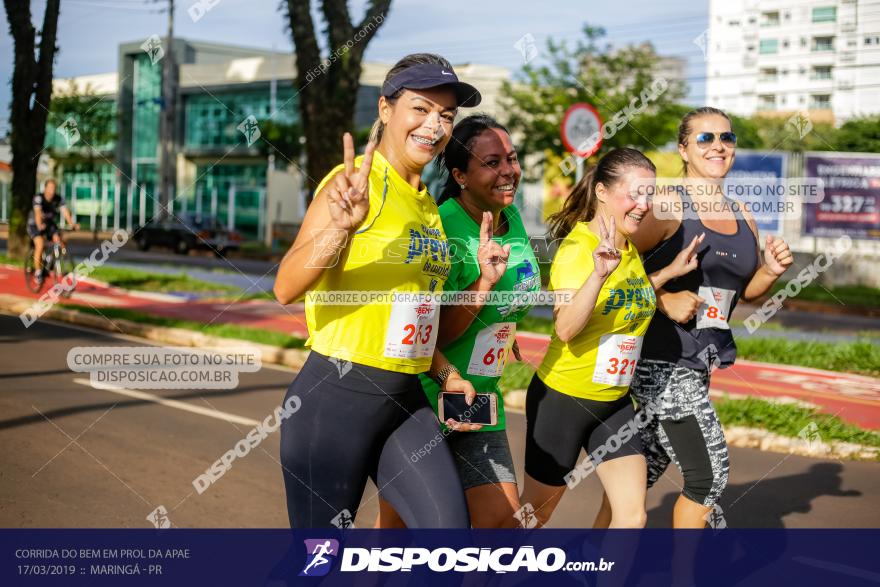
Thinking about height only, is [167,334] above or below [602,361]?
below

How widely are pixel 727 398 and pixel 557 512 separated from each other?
10.5 ft

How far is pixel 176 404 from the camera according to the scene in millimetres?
7996

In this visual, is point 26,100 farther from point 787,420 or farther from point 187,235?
point 787,420

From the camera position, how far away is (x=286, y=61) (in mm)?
48969

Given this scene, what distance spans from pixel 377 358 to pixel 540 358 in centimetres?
954

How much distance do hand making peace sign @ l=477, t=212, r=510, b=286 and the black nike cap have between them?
45 cm

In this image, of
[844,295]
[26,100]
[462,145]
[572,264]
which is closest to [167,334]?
[462,145]

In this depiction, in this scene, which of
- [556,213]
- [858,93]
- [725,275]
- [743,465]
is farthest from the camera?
[858,93]

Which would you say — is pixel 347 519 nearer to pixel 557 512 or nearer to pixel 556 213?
pixel 556 213

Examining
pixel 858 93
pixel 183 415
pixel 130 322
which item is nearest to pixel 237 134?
pixel 858 93

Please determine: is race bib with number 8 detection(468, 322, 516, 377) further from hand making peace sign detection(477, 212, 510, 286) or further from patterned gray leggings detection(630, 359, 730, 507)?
patterned gray leggings detection(630, 359, 730, 507)

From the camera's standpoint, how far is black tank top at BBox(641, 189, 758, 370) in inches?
158

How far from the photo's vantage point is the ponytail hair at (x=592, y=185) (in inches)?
152

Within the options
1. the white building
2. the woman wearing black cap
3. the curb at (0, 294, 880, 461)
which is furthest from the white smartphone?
the white building
